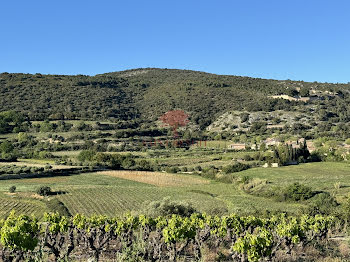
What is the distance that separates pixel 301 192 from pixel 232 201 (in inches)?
497

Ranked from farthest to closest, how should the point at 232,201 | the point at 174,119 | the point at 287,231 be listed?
1. the point at 174,119
2. the point at 232,201
3. the point at 287,231

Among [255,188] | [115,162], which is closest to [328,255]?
[255,188]

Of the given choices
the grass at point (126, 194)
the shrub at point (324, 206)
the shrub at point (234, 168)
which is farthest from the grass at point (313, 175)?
the grass at point (126, 194)

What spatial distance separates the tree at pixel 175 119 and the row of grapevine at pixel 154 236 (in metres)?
133

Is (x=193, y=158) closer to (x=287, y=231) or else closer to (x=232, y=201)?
(x=232, y=201)

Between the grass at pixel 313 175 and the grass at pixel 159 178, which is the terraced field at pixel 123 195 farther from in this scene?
the grass at pixel 313 175

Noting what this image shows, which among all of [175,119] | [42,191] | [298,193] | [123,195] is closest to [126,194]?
[123,195]

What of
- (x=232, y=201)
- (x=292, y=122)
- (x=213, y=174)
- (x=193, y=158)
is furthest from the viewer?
(x=292, y=122)

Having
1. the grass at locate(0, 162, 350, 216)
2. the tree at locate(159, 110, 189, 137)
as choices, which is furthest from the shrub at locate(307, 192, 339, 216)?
the tree at locate(159, 110, 189, 137)

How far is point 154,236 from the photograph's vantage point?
26.8m

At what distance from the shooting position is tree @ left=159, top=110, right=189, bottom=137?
549 ft

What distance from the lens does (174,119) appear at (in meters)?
170

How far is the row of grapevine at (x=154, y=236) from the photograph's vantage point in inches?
819

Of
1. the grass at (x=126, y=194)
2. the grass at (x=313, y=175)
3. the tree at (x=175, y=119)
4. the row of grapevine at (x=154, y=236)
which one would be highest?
the tree at (x=175, y=119)
